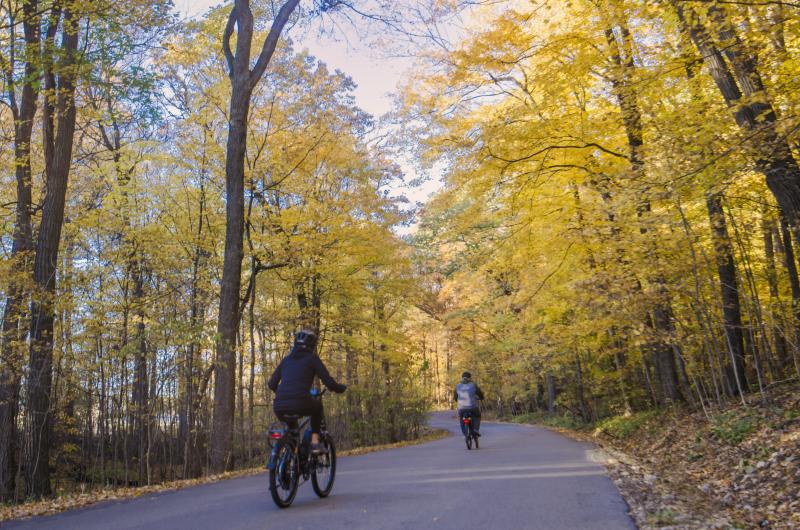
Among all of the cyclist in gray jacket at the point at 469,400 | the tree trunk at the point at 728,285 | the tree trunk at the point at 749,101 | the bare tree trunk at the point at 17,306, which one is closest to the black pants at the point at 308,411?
the tree trunk at the point at 749,101

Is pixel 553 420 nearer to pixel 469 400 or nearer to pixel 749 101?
pixel 469 400

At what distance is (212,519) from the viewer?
5293 millimetres

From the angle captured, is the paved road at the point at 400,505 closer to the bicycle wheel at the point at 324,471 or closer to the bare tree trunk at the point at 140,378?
the bicycle wheel at the point at 324,471

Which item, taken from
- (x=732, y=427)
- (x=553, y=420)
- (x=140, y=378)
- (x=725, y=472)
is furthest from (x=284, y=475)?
(x=553, y=420)

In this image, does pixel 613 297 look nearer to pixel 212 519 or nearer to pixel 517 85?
pixel 517 85

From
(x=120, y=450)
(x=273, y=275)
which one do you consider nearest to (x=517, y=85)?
(x=273, y=275)

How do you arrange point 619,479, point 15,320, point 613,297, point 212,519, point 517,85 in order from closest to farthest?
point 212,519 → point 619,479 → point 15,320 → point 613,297 → point 517,85

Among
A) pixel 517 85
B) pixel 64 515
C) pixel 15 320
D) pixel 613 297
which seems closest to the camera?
pixel 64 515

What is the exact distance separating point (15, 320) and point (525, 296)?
1210 cm

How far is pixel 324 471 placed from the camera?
6.28m

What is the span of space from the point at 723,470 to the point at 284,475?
587 cm

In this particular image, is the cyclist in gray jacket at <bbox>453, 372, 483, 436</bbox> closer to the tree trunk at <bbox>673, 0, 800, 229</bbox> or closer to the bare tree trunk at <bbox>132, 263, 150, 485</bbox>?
the tree trunk at <bbox>673, 0, 800, 229</bbox>

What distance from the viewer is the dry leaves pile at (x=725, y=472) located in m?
5.18

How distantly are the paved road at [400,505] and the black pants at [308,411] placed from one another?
32.0 inches
